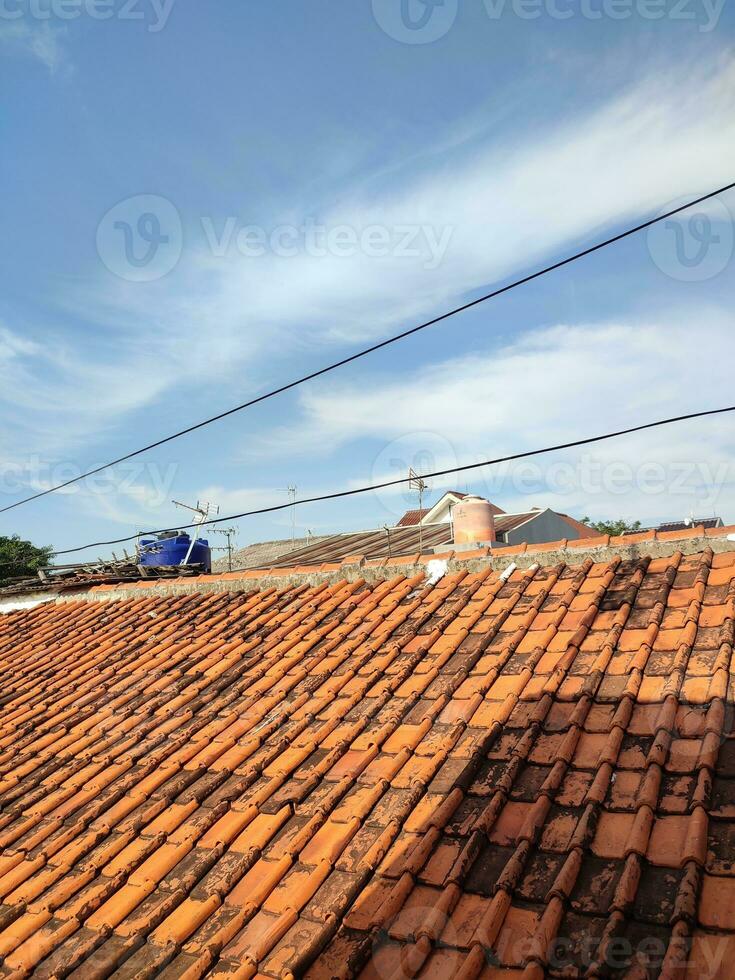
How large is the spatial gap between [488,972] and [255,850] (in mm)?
1439

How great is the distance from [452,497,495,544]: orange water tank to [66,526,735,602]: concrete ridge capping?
1.88 metres

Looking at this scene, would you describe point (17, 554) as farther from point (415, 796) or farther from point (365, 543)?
point (415, 796)

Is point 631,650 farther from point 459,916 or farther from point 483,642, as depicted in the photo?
point 459,916

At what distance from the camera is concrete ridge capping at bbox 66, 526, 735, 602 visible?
514 cm

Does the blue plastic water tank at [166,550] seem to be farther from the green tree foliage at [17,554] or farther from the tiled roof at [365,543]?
the green tree foliage at [17,554]

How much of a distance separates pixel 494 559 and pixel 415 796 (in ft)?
9.20

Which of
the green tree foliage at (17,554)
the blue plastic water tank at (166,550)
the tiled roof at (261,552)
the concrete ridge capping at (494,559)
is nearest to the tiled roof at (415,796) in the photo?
the concrete ridge capping at (494,559)

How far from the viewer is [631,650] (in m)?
4.01

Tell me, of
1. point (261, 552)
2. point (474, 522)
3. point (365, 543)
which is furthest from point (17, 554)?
point (474, 522)

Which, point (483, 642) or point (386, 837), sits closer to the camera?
point (386, 837)

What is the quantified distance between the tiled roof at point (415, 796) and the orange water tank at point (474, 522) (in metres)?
2.45

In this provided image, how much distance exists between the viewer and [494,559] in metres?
5.87

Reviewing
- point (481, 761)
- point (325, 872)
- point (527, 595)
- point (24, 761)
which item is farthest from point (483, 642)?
point (24, 761)

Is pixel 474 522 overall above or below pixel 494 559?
above
